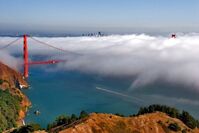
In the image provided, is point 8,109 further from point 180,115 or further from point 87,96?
point 87,96

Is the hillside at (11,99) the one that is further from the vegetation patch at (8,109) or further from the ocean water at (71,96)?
the ocean water at (71,96)

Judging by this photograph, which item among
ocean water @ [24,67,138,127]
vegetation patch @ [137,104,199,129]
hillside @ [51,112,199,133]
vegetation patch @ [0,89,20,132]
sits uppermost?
hillside @ [51,112,199,133]

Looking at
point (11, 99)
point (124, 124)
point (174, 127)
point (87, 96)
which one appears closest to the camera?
point (124, 124)

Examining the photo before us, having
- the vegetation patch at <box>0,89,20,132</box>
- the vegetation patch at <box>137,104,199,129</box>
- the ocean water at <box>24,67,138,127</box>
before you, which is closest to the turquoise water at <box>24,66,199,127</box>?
the ocean water at <box>24,67,138,127</box>

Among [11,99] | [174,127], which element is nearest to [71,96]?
[11,99]

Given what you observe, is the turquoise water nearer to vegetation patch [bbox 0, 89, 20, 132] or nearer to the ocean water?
the ocean water

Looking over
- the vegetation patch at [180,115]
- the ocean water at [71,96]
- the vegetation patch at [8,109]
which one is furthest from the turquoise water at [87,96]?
the vegetation patch at [180,115]

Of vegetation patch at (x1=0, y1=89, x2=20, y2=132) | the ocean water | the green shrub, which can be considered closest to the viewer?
the green shrub
